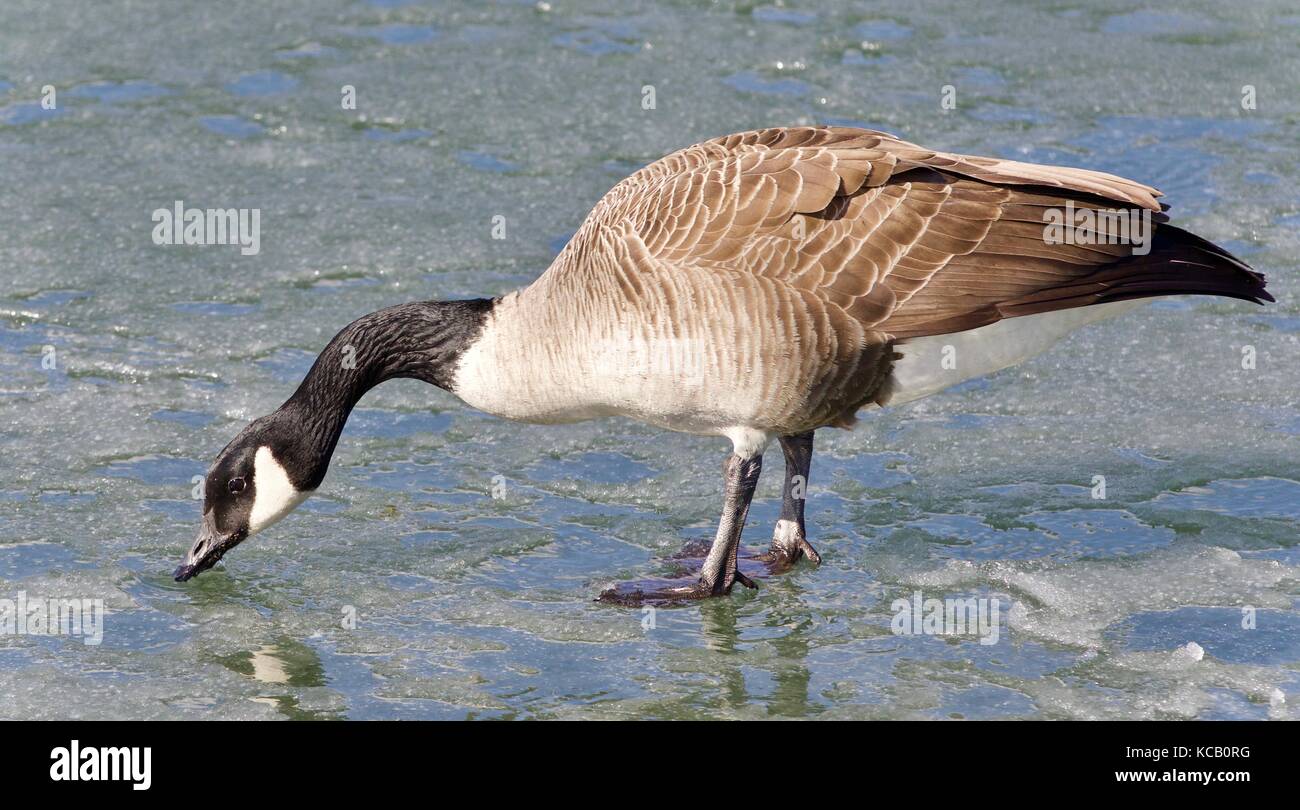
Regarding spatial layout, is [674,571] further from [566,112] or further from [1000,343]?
[566,112]

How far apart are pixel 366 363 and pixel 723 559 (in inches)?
58.9

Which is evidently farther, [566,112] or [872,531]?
[566,112]

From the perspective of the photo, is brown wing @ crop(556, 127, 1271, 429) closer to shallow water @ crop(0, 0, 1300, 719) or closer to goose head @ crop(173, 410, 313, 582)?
shallow water @ crop(0, 0, 1300, 719)

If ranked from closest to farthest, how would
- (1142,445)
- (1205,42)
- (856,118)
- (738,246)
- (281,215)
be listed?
(738,246), (1142,445), (281,215), (856,118), (1205,42)

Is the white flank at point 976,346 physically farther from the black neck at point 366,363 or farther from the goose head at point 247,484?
the goose head at point 247,484

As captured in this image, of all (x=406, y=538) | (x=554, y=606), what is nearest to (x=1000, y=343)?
(x=554, y=606)

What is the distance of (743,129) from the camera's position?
351 inches

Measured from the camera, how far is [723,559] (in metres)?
5.55

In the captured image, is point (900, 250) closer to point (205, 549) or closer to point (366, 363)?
point (366, 363)

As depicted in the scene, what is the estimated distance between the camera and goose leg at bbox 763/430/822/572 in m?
5.77

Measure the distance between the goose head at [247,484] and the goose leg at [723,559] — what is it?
48.0 inches

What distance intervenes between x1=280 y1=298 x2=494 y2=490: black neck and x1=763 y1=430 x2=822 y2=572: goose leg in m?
1.30

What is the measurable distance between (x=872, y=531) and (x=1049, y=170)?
59.8 inches

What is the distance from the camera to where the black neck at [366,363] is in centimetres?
550
